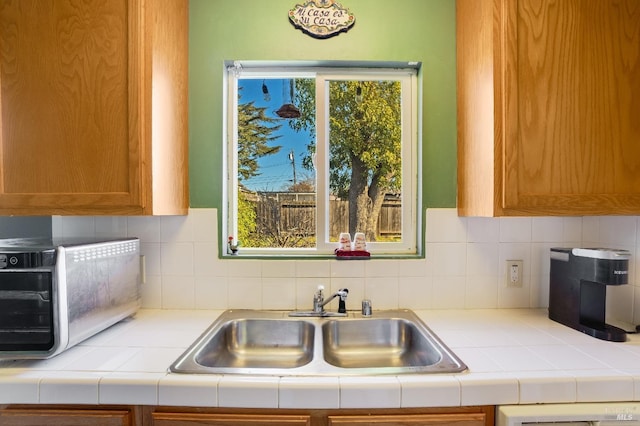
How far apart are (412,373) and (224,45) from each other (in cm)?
157

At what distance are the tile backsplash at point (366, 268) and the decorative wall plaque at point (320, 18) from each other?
3.18 feet

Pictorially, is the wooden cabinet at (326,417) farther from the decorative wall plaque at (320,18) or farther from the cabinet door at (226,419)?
the decorative wall plaque at (320,18)

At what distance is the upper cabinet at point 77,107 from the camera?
123cm

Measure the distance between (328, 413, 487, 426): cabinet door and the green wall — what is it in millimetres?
916

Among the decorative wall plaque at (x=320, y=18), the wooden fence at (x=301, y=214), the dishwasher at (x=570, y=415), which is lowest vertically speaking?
the dishwasher at (x=570, y=415)

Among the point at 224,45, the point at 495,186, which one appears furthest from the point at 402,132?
the point at 224,45

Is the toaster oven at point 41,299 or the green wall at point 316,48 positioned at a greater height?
the green wall at point 316,48

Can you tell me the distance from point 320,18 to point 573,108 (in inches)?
44.0

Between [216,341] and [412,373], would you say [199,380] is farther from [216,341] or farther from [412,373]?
[412,373]

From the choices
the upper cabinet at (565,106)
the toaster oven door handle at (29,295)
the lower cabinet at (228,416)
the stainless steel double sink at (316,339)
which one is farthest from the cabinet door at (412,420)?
the toaster oven door handle at (29,295)

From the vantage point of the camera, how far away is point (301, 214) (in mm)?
1760

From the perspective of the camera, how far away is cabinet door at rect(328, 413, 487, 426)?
952 millimetres

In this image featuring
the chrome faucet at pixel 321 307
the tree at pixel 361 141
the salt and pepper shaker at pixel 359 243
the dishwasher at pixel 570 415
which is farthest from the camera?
the tree at pixel 361 141

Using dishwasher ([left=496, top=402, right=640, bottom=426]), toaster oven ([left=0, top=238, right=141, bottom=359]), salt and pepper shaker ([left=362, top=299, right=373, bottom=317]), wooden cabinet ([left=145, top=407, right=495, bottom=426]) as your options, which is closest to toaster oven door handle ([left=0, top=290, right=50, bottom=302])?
toaster oven ([left=0, top=238, right=141, bottom=359])
